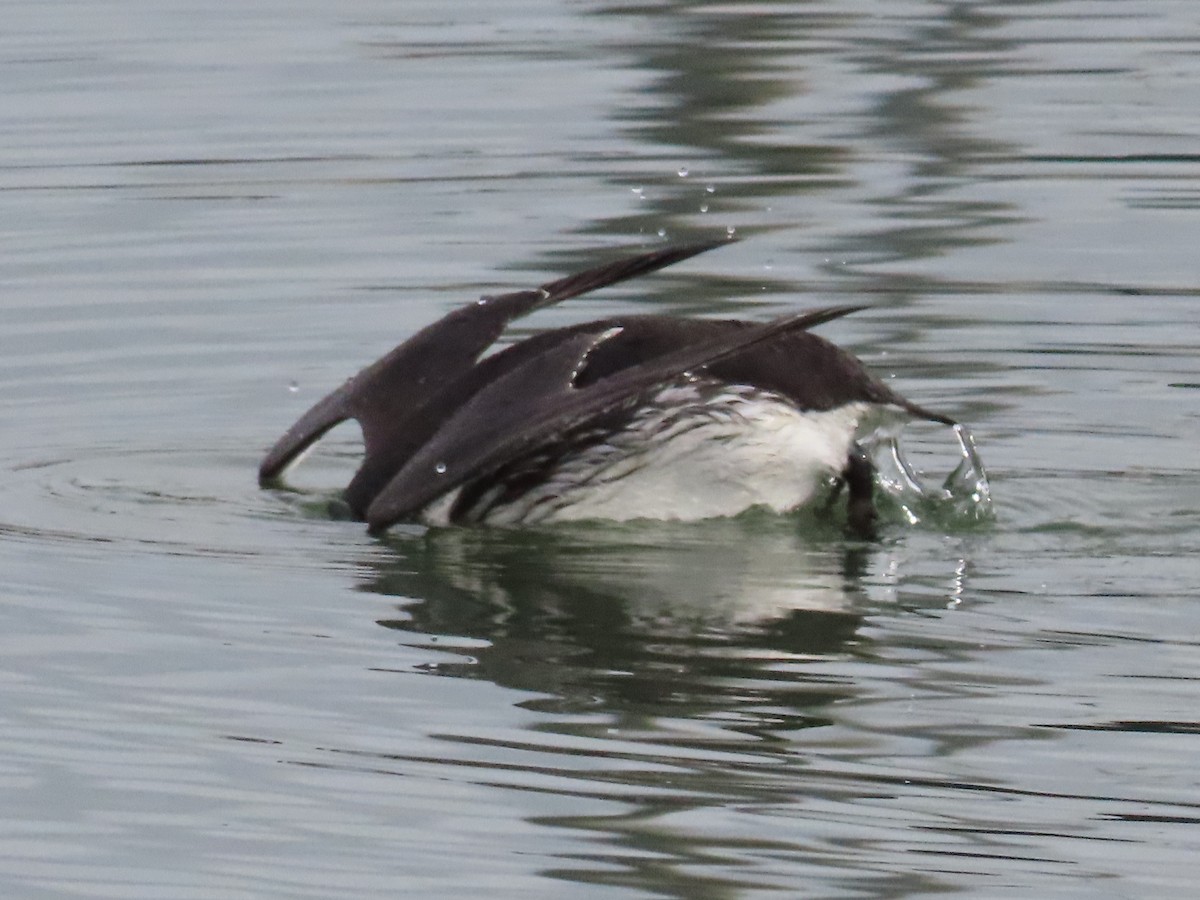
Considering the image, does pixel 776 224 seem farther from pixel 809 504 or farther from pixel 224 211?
pixel 809 504

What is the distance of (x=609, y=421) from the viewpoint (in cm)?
742

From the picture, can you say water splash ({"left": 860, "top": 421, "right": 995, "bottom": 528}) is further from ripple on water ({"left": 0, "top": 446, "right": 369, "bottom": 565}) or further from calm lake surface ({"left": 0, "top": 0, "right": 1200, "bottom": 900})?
ripple on water ({"left": 0, "top": 446, "right": 369, "bottom": 565})

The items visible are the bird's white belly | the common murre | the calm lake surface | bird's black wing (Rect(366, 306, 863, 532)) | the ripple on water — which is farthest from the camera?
the ripple on water

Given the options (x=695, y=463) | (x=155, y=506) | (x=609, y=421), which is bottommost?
(x=155, y=506)

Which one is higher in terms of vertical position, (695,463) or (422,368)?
(422,368)

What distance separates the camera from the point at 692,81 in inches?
553

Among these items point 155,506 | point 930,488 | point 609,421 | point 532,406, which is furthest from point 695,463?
point 155,506

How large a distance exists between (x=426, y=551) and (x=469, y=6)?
9045 millimetres

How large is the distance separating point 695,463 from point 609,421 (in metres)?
0.27

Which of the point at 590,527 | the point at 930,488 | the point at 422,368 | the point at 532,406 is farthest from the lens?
the point at 930,488

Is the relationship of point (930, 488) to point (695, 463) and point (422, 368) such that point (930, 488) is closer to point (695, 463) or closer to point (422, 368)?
point (695, 463)

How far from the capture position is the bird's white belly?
7363 mm

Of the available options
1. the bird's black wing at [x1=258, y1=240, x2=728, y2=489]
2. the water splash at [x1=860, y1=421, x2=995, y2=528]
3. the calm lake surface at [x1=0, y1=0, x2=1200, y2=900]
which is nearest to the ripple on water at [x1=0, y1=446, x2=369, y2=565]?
the calm lake surface at [x1=0, y1=0, x2=1200, y2=900]

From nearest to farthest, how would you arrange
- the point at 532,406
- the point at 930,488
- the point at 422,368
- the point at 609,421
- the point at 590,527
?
1. the point at 532,406
2. the point at 609,421
3. the point at 590,527
4. the point at 422,368
5. the point at 930,488
